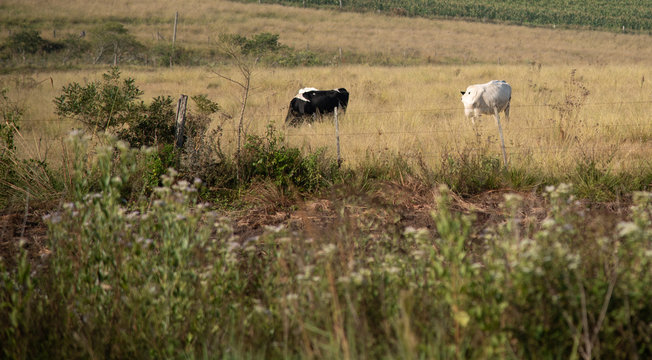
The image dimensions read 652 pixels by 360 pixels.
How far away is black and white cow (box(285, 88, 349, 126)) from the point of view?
40.0 ft

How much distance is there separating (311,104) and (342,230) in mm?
8932

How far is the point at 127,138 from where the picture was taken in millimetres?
7891

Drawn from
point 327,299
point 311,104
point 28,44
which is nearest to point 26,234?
point 327,299

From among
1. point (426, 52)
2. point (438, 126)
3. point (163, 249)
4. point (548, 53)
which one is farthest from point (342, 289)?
point (548, 53)

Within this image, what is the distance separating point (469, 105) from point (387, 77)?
742cm

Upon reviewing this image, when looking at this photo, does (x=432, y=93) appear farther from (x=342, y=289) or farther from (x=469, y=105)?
(x=342, y=289)

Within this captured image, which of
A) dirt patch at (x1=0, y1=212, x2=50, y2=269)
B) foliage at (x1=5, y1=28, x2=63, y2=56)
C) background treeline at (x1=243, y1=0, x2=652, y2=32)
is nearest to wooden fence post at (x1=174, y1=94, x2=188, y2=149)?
dirt patch at (x1=0, y1=212, x2=50, y2=269)

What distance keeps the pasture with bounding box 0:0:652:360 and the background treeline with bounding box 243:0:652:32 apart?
4022 cm

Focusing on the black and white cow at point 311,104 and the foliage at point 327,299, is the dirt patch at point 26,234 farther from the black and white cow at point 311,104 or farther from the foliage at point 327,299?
the black and white cow at point 311,104

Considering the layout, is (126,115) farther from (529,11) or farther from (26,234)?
(529,11)

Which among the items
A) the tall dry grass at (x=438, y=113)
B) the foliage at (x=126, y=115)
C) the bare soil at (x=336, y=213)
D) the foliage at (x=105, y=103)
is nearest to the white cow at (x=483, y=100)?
the tall dry grass at (x=438, y=113)

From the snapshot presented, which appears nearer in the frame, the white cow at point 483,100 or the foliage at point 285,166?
the foliage at point 285,166

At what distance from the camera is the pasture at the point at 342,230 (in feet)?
9.30

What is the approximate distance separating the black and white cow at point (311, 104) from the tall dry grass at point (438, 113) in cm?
37
